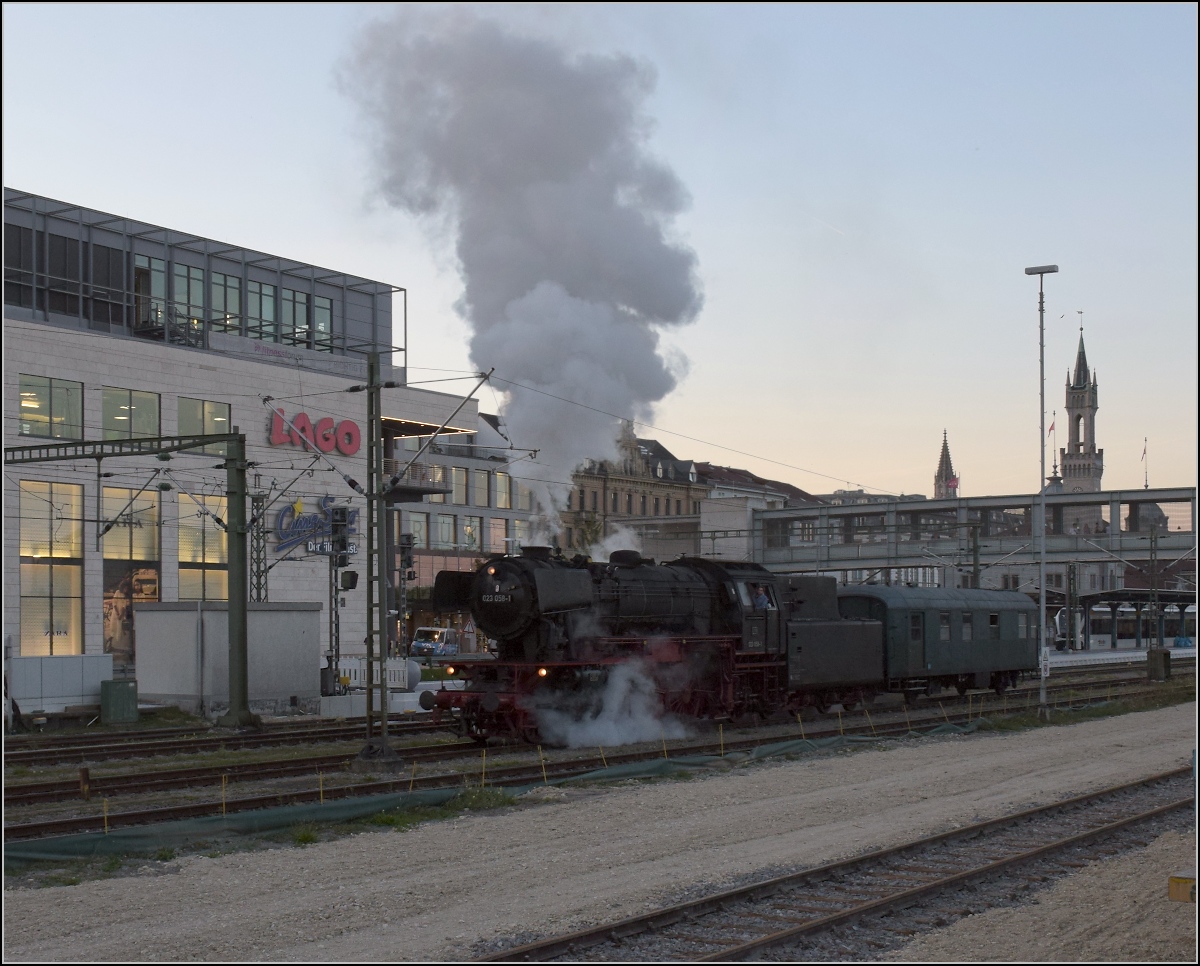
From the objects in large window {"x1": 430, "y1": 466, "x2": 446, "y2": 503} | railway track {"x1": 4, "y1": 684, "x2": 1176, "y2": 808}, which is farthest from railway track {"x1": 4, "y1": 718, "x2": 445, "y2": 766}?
large window {"x1": 430, "y1": 466, "x2": 446, "y2": 503}

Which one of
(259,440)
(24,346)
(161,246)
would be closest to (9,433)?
(24,346)

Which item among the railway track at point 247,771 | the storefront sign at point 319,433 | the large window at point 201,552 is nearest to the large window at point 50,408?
the large window at point 201,552

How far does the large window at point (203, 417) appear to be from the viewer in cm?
4953

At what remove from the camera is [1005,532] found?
75.7m

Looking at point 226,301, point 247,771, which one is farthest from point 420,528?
point 247,771

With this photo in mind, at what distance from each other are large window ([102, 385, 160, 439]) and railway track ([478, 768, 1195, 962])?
39.0 m

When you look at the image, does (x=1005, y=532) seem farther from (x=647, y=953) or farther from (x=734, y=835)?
(x=647, y=953)

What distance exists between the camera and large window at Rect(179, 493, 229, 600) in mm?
49500

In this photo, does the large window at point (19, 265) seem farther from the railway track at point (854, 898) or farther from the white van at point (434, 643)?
the railway track at point (854, 898)

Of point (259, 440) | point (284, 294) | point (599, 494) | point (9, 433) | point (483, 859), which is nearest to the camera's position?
point (483, 859)

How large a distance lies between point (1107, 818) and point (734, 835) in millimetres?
4795


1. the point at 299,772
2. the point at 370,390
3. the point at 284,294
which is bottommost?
the point at 299,772

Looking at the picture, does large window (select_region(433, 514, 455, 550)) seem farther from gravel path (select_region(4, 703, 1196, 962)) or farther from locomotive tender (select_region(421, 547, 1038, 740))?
gravel path (select_region(4, 703, 1196, 962))

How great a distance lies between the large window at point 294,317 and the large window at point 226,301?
2192mm
